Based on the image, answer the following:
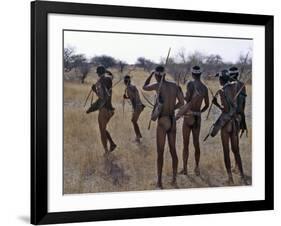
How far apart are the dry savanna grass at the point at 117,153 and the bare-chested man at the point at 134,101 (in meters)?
0.01

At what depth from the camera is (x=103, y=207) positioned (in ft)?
5.38

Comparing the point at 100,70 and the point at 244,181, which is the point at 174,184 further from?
the point at 100,70

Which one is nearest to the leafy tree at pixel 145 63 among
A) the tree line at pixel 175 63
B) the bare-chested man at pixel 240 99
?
the tree line at pixel 175 63

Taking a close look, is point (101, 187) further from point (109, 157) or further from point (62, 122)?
point (62, 122)

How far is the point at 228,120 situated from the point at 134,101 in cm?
27

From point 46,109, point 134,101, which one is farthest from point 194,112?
point 46,109

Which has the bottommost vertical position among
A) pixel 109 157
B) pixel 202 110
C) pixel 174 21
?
pixel 109 157

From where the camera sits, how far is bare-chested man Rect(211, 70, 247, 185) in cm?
178

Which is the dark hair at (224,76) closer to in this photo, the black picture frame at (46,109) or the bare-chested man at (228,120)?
the bare-chested man at (228,120)

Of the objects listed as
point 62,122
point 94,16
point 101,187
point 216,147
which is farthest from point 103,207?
point 94,16

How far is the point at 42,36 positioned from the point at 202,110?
1.49 ft

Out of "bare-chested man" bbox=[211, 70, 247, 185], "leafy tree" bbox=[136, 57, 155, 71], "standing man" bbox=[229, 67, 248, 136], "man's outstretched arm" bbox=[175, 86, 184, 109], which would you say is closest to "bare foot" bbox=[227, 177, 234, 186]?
"bare-chested man" bbox=[211, 70, 247, 185]

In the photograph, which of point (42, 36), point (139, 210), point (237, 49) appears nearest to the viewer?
point (42, 36)

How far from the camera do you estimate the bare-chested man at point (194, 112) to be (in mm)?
1731
